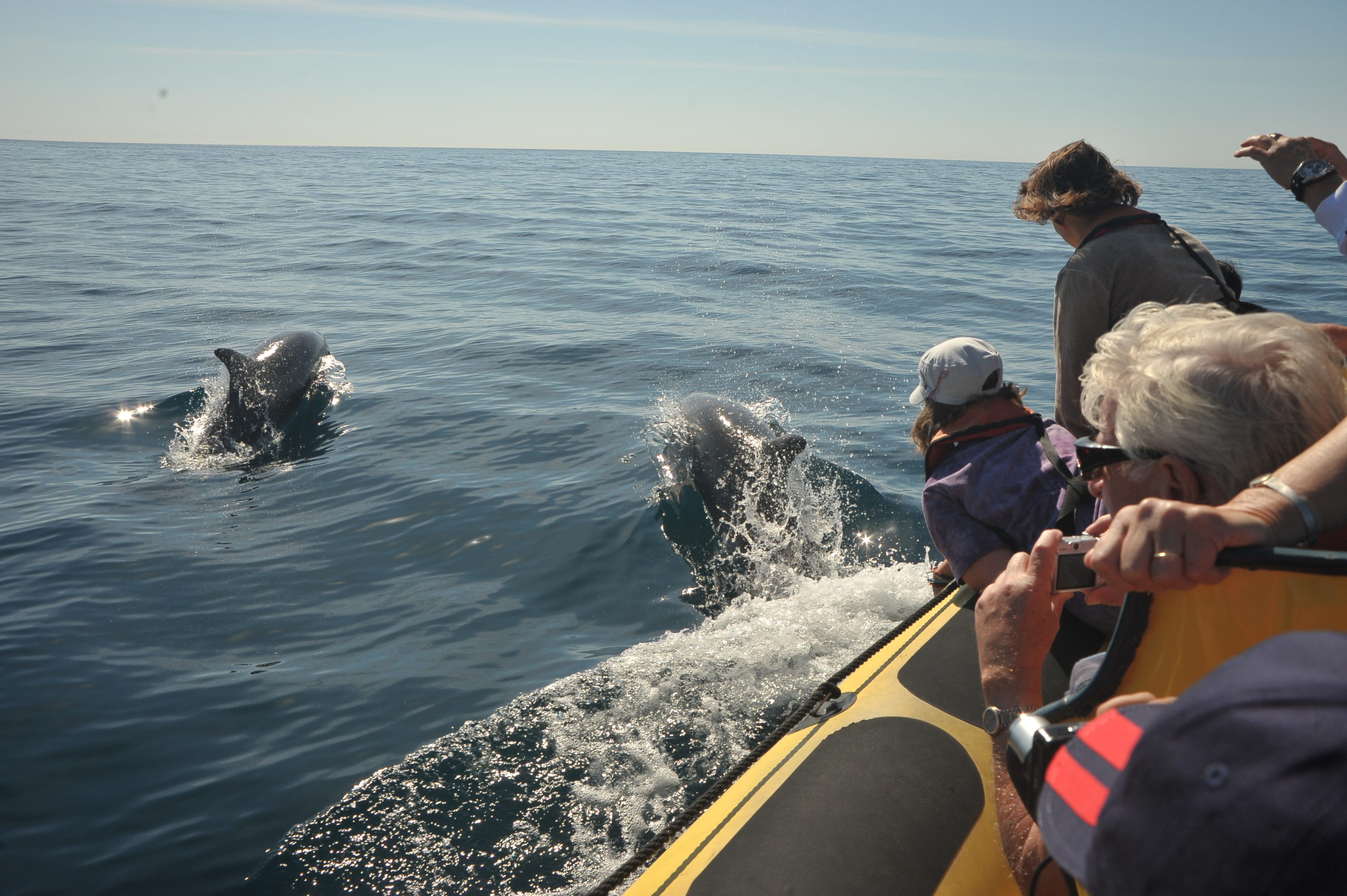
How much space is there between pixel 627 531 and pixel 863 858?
490 centimetres

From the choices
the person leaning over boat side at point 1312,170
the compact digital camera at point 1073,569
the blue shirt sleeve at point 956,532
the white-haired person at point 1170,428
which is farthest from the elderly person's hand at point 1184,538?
the person leaning over boat side at point 1312,170

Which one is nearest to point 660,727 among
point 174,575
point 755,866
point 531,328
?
point 755,866

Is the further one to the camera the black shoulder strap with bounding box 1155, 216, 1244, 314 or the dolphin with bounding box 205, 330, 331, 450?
the dolphin with bounding box 205, 330, 331, 450

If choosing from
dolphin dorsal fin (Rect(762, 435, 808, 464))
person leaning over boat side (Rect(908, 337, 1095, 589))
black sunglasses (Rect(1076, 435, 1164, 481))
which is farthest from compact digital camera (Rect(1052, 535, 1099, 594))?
dolphin dorsal fin (Rect(762, 435, 808, 464))

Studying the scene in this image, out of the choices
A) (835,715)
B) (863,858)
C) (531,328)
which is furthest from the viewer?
(531,328)

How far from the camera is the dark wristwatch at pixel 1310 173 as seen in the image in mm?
3555

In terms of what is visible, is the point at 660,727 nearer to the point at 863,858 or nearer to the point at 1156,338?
the point at 863,858

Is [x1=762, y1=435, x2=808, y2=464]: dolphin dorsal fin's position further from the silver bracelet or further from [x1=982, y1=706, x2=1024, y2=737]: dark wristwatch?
the silver bracelet

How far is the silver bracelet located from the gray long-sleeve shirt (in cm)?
218

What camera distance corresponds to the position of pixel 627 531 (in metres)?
7.21

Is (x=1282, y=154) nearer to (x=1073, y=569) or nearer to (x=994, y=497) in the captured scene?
(x=994, y=497)

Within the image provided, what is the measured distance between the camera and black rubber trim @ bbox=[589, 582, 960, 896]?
2.64 m

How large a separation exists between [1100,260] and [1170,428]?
7.59 feet

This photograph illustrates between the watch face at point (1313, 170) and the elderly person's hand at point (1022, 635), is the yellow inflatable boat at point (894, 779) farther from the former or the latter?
the watch face at point (1313, 170)
